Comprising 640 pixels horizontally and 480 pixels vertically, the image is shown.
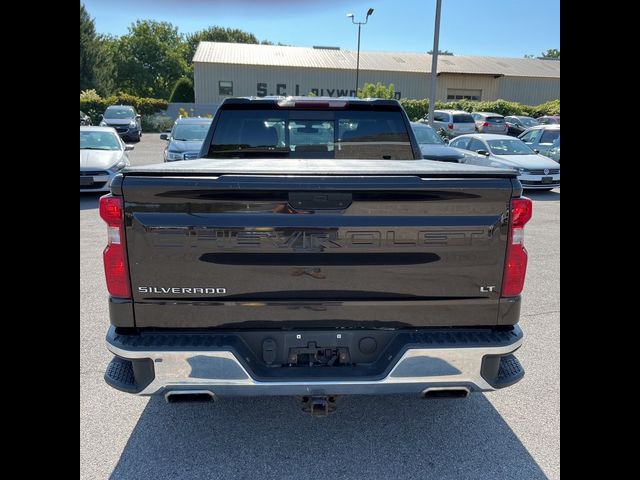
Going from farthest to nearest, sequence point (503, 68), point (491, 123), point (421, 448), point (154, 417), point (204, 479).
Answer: point (503, 68) → point (491, 123) → point (154, 417) → point (421, 448) → point (204, 479)

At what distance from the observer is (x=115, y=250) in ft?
7.30

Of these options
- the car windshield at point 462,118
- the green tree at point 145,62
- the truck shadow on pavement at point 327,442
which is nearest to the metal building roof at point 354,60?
the car windshield at point 462,118

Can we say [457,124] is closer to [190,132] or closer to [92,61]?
[190,132]

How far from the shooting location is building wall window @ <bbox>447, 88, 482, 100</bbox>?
155 ft

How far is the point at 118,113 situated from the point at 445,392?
98.2ft

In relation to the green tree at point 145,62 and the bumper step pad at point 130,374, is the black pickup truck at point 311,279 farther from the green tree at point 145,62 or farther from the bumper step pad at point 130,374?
the green tree at point 145,62

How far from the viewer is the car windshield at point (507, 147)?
14.0 metres

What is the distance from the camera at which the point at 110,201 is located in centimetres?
219

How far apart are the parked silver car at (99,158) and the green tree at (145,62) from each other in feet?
205

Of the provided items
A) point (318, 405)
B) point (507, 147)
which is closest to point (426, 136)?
point (507, 147)

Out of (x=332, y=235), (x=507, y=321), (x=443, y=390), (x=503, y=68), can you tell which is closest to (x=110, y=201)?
(x=332, y=235)

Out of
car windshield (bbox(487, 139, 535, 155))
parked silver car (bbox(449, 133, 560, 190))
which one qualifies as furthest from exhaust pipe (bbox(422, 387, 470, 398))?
car windshield (bbox(487, 139, 535, 155))

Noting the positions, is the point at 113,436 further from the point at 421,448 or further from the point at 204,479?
the point at 421,448

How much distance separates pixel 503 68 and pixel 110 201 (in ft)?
178
